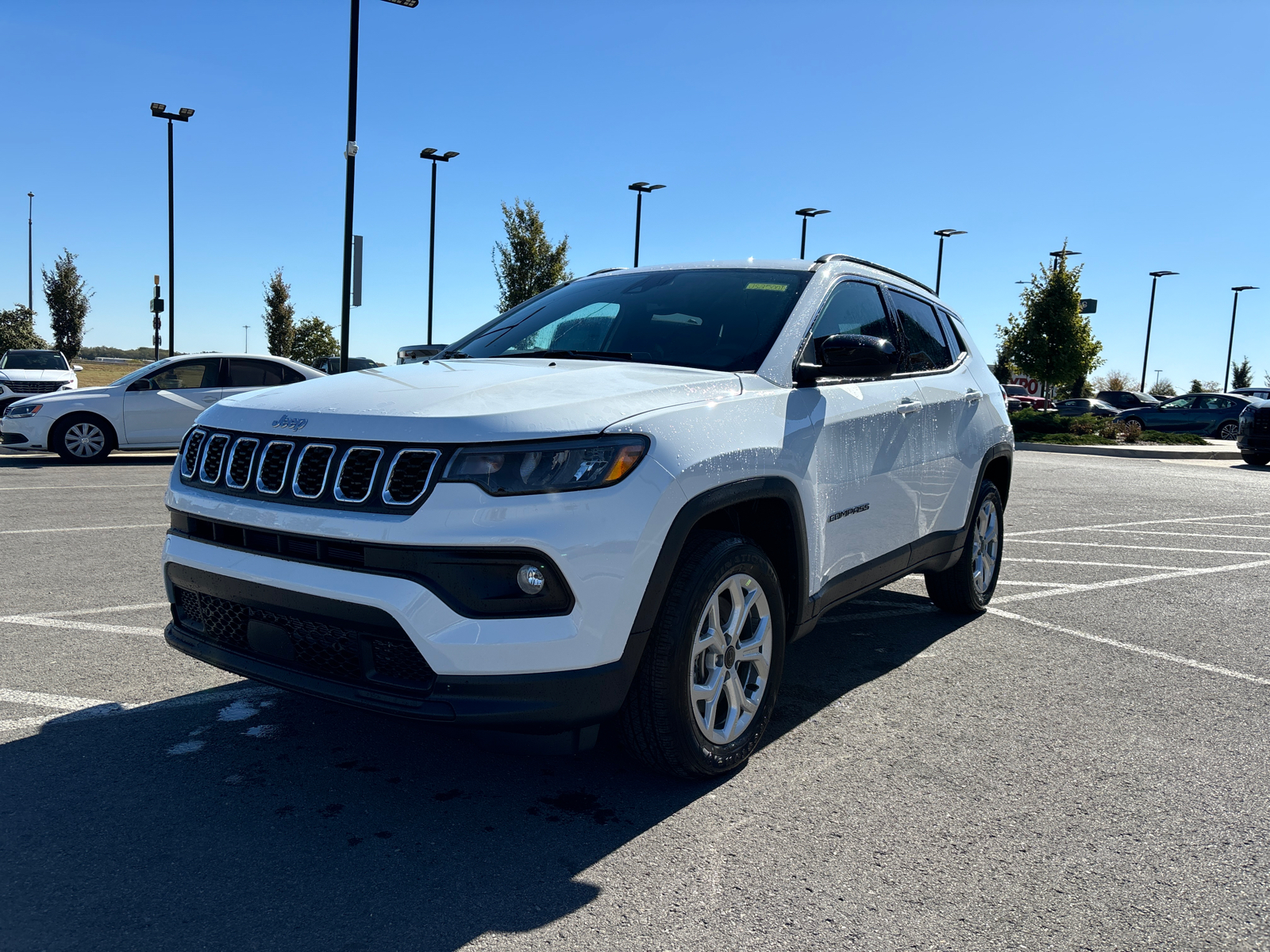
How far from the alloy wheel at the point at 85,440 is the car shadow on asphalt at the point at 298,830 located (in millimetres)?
11569

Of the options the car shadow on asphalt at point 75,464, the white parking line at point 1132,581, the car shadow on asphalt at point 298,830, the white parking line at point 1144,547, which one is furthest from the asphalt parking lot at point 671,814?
the car shadow on asphalt at point 75,464

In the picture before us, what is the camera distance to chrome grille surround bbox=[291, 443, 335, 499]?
292 centimetres

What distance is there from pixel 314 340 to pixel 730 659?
178ft

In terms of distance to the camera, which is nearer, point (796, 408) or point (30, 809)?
point (30, 809)

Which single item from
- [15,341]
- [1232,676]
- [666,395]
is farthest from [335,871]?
[15,341]

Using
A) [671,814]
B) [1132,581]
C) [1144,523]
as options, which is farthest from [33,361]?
[671,814]

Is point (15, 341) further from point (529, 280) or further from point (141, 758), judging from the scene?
point (141, 758)

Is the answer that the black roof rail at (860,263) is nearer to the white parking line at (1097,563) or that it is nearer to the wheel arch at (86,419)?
the white parking line at (1097,563)

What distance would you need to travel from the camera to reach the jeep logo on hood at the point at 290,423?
3.03 m

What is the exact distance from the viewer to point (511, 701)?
275 cm

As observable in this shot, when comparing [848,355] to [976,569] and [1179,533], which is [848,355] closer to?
[976,569]

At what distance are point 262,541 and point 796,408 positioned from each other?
1879mm

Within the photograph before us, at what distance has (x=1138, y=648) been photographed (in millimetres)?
5230

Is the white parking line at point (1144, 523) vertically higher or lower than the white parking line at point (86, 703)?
higher
